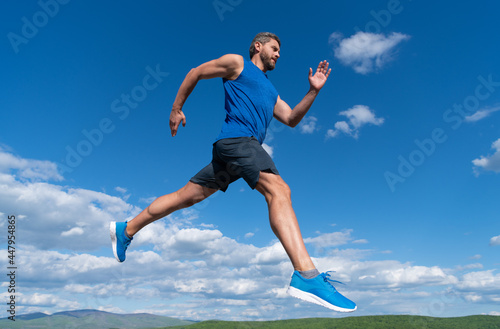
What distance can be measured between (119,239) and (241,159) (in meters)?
2.55

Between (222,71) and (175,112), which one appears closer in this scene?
(222,71)

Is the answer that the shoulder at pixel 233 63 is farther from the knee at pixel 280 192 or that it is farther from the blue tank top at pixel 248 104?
the knee at pixel 280 192

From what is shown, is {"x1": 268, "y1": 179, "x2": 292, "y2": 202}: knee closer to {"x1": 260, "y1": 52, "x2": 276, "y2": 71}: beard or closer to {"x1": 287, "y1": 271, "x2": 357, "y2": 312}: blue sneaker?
{"x1": 287, "y1": 271, "x2": 357, "y2": 312}: blue sneaker

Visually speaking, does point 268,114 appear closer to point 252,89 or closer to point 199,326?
point 252,89

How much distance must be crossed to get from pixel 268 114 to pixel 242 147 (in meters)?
0.78

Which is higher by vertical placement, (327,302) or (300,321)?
(327,302)

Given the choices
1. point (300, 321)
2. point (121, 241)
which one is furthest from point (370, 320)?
point (121, 241)

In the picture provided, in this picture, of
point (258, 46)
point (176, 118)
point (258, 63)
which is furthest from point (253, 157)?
point (258, 46)

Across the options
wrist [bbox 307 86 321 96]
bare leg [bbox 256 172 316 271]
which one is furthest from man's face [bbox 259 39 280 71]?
bare leg [bbox 256 172 316 271]

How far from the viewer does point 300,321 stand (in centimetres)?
10856

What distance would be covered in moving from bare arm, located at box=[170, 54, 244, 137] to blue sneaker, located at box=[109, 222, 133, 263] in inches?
67.3

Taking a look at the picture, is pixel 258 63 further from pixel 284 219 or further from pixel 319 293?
pixel 319 293

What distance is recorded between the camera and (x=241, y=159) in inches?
151

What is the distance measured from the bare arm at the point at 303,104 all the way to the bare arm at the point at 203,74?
2.92 ft
